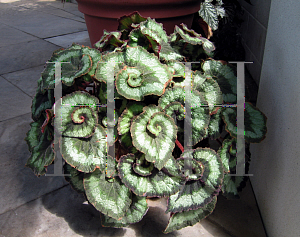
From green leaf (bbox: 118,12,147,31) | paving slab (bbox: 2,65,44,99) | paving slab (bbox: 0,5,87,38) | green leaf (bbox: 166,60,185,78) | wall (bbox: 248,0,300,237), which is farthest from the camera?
paving slab (bbox: 0,5,87,38)

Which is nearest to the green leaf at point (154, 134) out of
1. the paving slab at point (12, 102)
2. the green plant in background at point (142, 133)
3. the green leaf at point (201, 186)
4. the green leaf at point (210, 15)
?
the green plant in background at point (142, 133)

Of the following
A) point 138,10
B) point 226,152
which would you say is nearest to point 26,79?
point 138,10

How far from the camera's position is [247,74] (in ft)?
7.91

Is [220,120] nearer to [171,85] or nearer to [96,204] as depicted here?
[171,85]

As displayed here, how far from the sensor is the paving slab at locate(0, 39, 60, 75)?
2.87 meters

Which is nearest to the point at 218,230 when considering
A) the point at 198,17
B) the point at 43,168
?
the point at 43,168

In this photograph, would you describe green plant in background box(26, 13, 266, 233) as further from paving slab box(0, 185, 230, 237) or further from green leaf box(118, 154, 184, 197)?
paving slab box(0, 185, 230, 237)

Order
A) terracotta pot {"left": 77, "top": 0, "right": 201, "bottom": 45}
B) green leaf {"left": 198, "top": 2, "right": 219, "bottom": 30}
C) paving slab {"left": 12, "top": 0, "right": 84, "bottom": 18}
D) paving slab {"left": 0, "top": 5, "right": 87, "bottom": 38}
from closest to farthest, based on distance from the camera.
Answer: terracotta pot {"left": 77, "top": 0, "right": 201, "bottom": 45}, green leaf {"left": 198, "top": 2, "right": 219, "bottom": 30}, paving slab {"left": 0, "top": 5, "right": 87, "bottom": 38}, paving slab {"left": 12, "top": 0, "right": 84, "bottom": 18}

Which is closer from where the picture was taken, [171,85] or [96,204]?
[96,204]

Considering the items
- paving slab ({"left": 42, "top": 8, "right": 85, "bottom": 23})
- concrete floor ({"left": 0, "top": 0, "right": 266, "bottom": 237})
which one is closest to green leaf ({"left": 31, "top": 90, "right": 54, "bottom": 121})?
concrete floor ({"left": 0, "top": 0, "right": 266, "bottom": 237})

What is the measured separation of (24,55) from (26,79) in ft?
2.20

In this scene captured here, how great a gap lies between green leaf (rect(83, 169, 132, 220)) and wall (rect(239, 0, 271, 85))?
156cm

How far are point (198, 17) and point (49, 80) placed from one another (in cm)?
130

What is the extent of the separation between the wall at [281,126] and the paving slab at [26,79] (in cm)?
185
